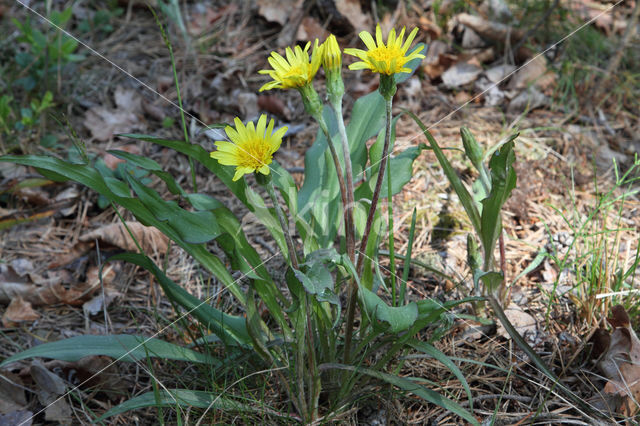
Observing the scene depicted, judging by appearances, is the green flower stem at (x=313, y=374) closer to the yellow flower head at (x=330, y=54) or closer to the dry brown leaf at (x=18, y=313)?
the yellow flower head at (x=330, y=54)

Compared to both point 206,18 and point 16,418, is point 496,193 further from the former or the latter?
point 206,18

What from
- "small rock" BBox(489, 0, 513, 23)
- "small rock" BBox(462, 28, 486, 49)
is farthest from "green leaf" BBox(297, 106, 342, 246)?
"small rock" BBox(489, 0, 513, 23)

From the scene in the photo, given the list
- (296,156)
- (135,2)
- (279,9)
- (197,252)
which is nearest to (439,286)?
(197,252)

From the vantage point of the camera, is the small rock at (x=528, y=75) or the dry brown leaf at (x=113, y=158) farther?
the small rock at (x=528, y=75)

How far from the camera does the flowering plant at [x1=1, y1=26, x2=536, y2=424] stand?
1050mm

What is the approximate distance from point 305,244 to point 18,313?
1073 millimetres

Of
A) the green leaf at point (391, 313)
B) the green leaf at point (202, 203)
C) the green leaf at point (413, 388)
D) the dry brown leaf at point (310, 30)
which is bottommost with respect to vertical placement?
the green leaf at point (413, 388)

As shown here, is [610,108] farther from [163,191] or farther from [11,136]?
[11,136]

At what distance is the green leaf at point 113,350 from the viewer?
1195 millimetres

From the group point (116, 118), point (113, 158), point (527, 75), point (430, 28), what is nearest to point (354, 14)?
point (430, 28)

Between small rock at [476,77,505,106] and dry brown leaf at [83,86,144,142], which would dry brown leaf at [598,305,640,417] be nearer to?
small rock at [476,77,505,106]

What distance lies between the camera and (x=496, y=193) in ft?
4.17

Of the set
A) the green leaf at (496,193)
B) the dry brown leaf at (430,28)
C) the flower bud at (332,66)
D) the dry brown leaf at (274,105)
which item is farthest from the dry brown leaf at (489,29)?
the flower bud at (332,66)

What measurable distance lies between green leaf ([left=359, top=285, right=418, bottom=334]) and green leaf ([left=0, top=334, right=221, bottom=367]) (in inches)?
19.6
